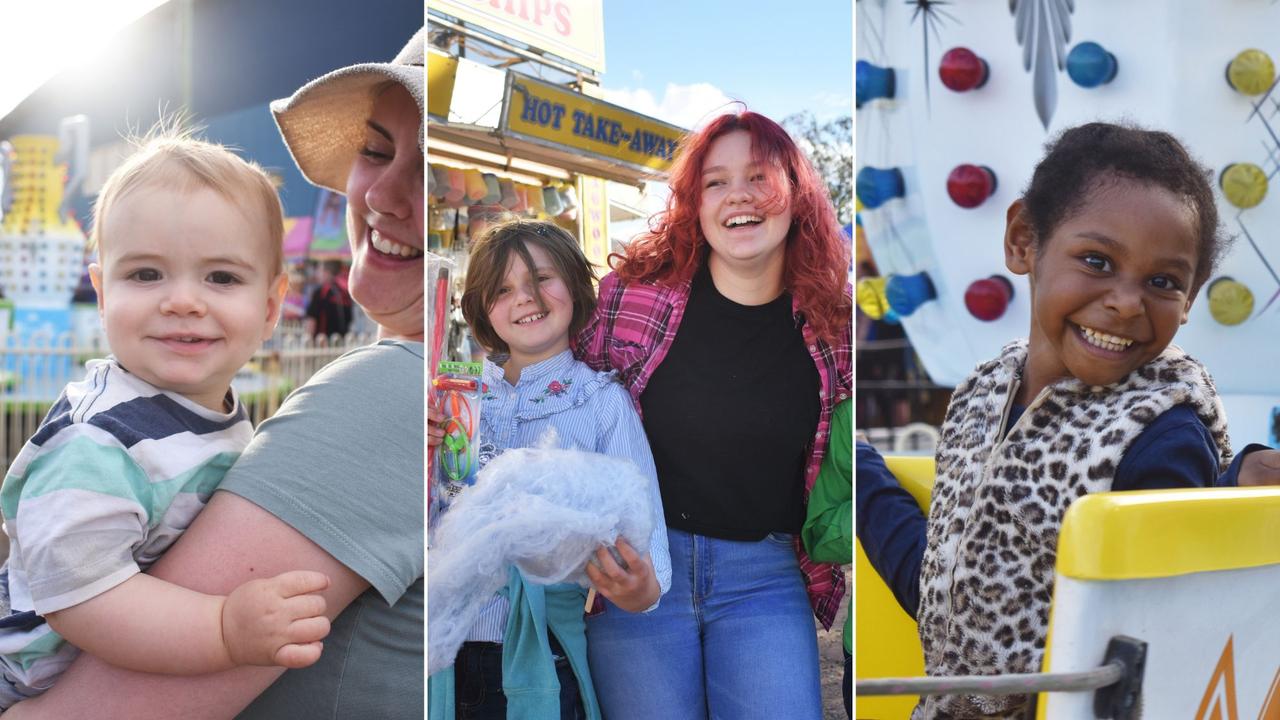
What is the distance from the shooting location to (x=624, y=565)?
136cm

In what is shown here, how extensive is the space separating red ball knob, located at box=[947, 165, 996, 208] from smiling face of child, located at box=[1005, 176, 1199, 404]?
0.12 meters

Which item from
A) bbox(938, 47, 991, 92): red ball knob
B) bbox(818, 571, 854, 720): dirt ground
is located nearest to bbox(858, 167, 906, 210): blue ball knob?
bbox(938, 47, 991, 92): red ball knob

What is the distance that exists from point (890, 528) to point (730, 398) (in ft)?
1.59

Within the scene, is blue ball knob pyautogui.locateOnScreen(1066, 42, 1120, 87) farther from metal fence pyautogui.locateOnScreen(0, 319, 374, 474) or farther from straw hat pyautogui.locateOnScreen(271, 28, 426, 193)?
metal fence pyautogui.locateOnScreen(0, 319, 374, 474)

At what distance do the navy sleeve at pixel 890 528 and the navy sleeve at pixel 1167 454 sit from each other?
0.38 metres

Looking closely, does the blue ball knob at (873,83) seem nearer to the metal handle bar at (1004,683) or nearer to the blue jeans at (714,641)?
the blue jeans at (714,641)

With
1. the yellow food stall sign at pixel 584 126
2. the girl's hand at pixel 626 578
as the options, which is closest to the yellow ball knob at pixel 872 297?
the yellow food stall sign at pixel 584 126

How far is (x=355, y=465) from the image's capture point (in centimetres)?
121

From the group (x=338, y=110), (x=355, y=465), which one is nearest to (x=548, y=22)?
(x=338, y=110)

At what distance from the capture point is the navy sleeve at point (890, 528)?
162 centimetres

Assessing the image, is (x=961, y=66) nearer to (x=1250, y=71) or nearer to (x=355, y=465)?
(x=1250, y=71)

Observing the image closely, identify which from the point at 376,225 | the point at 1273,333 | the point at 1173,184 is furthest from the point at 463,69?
the point at 1273,333

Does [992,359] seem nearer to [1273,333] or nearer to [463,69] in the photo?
[1273,333]

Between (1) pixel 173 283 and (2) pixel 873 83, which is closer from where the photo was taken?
(1) pixel 173 283
